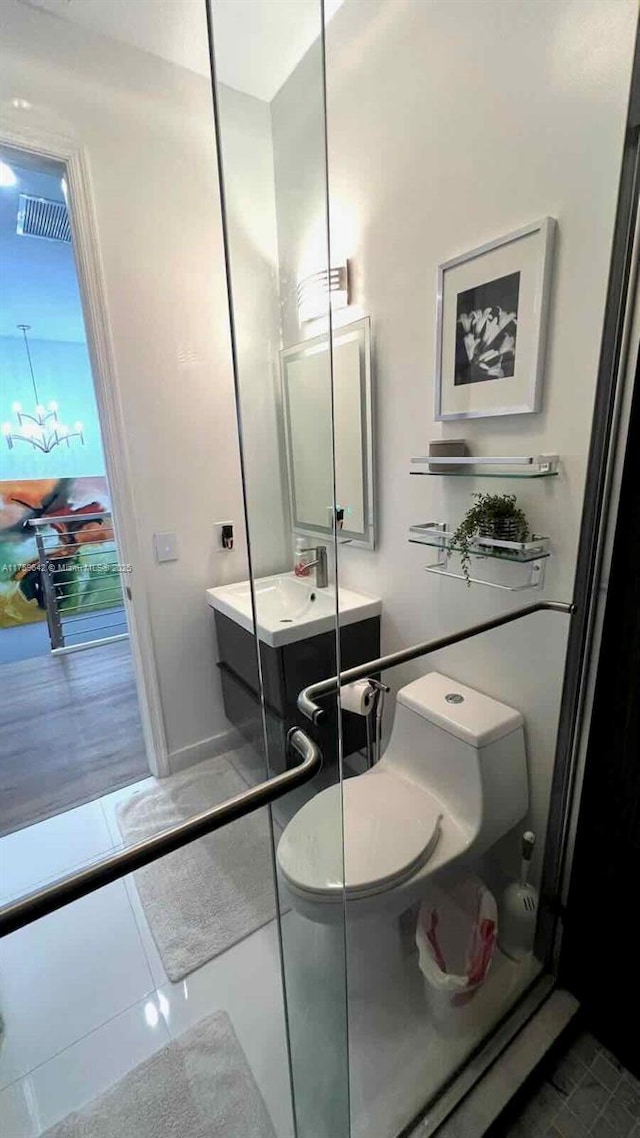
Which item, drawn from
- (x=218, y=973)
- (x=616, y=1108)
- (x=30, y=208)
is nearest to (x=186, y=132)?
(x=30, y=208)

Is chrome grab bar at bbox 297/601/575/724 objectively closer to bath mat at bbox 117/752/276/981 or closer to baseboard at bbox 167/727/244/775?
bath mat at bbox 117/752/276/981

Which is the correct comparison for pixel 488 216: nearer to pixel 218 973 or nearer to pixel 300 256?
pixel 300 256

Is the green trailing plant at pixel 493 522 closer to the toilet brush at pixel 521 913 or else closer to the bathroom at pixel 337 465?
the bathroom at pixel 337 465

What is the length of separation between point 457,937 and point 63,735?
2.17 metres

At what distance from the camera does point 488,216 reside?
1205 millimetres

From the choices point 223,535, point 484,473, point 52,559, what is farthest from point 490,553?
point 52,559

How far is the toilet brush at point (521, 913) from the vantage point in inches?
51.4

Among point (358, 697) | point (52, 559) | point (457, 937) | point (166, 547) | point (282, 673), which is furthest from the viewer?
point (52, 559)

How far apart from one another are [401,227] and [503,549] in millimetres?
1048

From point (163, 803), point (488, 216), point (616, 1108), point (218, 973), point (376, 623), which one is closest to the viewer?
point (616, 1108)

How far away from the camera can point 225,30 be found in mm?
965

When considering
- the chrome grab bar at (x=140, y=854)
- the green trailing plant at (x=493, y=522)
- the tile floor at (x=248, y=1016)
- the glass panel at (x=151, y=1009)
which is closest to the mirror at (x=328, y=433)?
the green trailing plant at (x=493, y=522)

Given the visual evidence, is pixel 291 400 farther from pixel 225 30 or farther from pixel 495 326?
pixel 225 30

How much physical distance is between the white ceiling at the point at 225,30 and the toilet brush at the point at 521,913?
194cm
